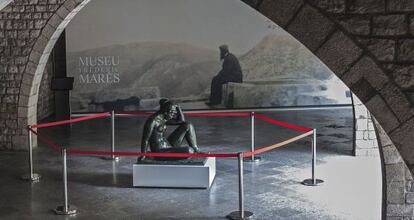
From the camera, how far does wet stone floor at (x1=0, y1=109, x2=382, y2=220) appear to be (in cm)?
794

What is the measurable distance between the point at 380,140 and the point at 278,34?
362 inches

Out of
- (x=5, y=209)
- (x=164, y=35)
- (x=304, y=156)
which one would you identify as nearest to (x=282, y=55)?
(x=164, y=35)

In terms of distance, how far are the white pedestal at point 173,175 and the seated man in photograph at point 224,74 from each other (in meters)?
6.68


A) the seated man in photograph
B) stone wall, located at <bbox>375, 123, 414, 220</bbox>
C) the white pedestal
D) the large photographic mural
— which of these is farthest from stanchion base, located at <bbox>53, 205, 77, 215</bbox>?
the seated man in photograph

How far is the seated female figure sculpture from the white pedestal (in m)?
0.18

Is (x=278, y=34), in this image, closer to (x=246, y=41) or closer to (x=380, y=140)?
(x=246, y=41)

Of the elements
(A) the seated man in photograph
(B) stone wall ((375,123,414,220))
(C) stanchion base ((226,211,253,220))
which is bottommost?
(C) stanchion base ((226,211,253,220))

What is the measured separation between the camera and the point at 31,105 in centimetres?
1164

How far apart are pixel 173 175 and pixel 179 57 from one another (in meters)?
6.90

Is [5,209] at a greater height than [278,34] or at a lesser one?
lesser

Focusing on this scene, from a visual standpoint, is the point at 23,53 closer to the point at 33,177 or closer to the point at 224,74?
the point at 33,177

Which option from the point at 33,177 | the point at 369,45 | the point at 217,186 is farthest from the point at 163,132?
the point at 369,45

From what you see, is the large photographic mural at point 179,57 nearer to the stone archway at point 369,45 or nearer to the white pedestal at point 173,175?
the white pedestal at point 173,175

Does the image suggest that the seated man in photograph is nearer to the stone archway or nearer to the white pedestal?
the white pedestal
